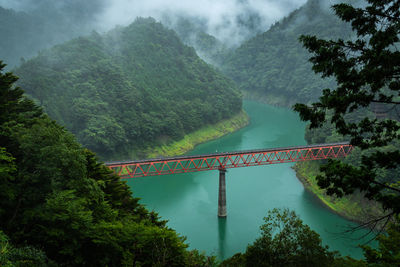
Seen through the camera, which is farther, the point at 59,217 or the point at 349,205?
the point at 349,205

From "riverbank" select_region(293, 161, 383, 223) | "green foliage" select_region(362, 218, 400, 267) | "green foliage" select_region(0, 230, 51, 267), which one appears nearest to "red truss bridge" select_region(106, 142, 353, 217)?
"riverbank" select_region(293, 161, 383, 223)

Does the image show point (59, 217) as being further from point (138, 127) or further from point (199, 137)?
point (199, 137)

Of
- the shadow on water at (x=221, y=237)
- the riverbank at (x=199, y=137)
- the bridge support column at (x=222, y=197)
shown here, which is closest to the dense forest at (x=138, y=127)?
the riverbank at (x=199, y=137)

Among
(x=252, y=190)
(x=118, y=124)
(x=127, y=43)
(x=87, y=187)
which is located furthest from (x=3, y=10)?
(x=87, y=187)

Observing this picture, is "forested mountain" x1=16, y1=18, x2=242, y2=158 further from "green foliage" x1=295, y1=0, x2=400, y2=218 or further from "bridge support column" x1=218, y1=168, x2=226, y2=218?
"green foliage" x1=295, y1=0, x2=400, y2=218

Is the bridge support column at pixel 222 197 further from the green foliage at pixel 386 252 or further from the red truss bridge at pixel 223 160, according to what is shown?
the green foliage at pixel 386 252

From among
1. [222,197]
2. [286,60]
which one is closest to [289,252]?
[222,197]
